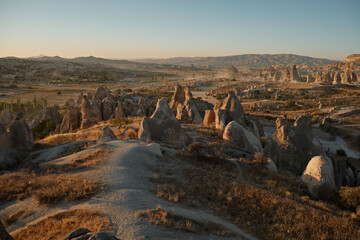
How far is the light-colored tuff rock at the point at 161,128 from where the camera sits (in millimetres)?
14867

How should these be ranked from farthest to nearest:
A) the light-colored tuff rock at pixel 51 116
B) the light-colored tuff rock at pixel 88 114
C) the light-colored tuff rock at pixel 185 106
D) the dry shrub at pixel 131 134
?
the light-colored tuff rock at pixel 51 116
the light-colored tuff rock at pixel 185 106
the light-colored tuff rock at pixel 88 114
the dry shrub at pixel 131 134

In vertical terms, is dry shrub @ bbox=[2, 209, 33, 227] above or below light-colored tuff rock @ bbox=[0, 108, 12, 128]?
below

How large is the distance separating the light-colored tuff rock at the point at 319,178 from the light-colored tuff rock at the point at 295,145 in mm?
3140

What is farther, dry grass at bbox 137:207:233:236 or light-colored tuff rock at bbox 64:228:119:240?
dry grass at bbox 137:207:233:236

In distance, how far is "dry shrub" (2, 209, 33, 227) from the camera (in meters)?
7.13

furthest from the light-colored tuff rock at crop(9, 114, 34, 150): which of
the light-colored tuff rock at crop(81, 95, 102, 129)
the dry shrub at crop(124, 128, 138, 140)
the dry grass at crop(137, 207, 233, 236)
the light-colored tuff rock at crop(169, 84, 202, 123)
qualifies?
the light-colored tuff rock at crop(169, 84, 202, 123)

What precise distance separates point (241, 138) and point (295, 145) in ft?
12.1

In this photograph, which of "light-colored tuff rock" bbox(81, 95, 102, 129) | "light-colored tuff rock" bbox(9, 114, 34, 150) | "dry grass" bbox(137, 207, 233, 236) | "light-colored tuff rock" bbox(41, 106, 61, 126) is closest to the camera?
"dry grass" bbox(137, 207, 233, 236)

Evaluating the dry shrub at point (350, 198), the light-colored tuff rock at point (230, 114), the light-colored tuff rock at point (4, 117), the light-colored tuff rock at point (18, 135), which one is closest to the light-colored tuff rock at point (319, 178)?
the dry shrub at point (350, 198)

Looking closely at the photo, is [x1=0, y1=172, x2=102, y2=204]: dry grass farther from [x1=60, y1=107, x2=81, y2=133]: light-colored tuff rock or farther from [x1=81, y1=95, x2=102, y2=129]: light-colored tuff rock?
[x1=60, y1=107, x2=81, y2=133]: light-colored tuff rock

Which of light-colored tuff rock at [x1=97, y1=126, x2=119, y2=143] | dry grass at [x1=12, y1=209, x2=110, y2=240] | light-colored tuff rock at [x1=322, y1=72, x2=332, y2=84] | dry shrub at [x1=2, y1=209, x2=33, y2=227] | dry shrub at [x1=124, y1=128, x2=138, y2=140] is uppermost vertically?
light-colored tuff rock at [x1=322, y1=72, x2=332, y2=84]

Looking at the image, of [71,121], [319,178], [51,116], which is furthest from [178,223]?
[51,116]

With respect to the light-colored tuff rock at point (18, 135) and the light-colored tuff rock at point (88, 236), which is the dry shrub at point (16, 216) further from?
the light-colored tuff rock at point (18, 135)

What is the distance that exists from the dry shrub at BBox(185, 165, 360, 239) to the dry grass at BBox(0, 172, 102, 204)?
370 centimetres
